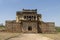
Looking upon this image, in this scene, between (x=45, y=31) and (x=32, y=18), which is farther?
(x=32, y=18)

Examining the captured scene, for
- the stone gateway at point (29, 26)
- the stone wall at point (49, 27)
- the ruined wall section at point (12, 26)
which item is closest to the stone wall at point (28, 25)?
the stone gateway at point (29, 26)

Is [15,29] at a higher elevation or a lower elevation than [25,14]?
lower

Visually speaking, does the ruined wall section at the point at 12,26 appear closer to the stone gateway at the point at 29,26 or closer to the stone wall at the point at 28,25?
the stone gateway at the point at 29,26

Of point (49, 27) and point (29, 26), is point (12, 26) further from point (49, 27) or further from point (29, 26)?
point (49, 27)

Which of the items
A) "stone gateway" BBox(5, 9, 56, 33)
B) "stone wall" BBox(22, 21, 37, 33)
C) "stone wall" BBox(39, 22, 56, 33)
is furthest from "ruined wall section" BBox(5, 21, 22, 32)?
"stone wall" BBox(39, 22, 56, 33)

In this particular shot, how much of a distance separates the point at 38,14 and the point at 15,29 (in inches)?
503

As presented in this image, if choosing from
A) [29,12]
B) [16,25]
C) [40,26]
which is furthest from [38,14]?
[16,25]

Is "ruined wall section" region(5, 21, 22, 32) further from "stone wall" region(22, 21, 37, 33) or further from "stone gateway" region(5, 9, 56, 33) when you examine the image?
"stone wall" region(22, 21, 37, 33)

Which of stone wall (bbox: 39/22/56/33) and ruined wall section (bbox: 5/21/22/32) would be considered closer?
ruined wall section (bbox: 5/21/22/32)

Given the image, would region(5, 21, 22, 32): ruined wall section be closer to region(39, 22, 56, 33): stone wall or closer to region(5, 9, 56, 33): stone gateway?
region(5, 9, 56, 33): stone gateway

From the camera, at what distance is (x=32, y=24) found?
55250 mm

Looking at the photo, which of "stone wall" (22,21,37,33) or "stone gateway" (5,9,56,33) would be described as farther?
"stone wall" (22,21,37,33)

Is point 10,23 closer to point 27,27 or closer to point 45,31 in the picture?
point 27,27

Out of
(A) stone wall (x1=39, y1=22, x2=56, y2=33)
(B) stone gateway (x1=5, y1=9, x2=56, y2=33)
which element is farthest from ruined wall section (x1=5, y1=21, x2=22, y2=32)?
(A) stone wall (x1=39, y1=22, x2=56, y2=33)
